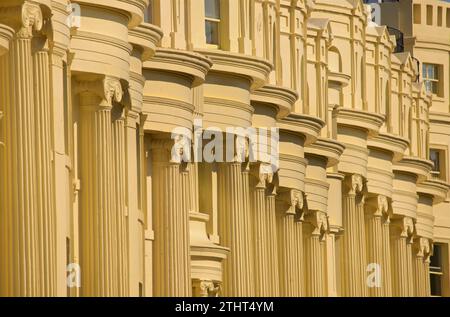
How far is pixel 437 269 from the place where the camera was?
121 metres

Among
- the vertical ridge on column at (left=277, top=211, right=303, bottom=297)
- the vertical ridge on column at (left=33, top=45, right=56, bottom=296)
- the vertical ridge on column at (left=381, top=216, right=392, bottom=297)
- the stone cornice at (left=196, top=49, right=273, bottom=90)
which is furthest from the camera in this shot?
the vertical ridge on column at (left=381, top=216, right=392, bottom=297)

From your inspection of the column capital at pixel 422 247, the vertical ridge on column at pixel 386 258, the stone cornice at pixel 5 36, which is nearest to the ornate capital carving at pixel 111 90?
the stone cornice at pixel 5 36

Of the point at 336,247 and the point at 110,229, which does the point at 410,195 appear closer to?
the point at 336,247

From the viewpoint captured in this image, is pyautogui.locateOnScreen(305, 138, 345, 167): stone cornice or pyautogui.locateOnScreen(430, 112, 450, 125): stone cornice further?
pyautogui.locateOnScreen(430, 112, 450, 125): stone cornice

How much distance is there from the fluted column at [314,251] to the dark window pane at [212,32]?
15.0m

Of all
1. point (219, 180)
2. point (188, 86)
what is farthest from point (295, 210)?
point (188, 86)

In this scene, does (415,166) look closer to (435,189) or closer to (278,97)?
(435,189)

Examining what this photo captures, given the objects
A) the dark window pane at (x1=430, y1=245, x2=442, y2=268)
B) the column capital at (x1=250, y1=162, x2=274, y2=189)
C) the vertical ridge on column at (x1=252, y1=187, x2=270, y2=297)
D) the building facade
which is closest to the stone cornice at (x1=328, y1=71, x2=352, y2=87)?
the building facade

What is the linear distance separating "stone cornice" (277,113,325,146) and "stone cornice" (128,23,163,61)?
17538mm

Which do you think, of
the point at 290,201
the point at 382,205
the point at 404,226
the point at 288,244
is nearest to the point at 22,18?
the point at 290,201

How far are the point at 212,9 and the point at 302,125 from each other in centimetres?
958

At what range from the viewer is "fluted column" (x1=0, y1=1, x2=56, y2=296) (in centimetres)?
5156

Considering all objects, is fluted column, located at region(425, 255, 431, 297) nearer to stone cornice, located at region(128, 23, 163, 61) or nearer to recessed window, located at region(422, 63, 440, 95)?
recessed window, located at region(422, 63, 440, 95)

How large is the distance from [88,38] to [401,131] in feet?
153
